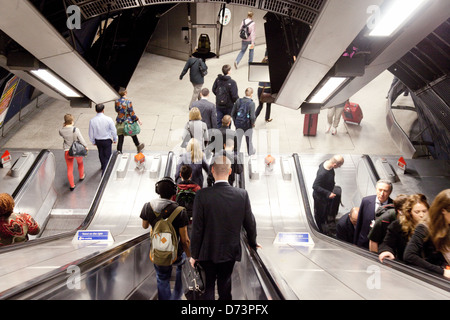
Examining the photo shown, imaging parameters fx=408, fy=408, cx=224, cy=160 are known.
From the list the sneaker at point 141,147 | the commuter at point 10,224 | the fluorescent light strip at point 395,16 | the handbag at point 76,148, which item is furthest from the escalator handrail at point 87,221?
the fluorescent light strip at point 395,16

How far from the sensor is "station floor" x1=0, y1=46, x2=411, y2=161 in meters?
9.93

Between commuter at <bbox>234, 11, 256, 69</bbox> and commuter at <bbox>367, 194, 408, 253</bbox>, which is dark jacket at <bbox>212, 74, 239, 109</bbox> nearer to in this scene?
commuter at <bbox>234, 11, 256, 69</bbox>

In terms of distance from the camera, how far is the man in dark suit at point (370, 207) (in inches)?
192

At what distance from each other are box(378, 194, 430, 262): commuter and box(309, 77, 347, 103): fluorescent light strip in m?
2.17

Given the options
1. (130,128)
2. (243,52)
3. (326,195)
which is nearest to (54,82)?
(130,128)

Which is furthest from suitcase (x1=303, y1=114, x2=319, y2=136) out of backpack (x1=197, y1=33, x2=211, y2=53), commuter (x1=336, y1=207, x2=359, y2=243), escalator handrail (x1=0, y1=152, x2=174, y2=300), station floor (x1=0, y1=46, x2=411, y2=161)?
escalator handrail (x1=0, y1=152, x2=174, y2=300)

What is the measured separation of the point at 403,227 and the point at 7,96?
8972mm

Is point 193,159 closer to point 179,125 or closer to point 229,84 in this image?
point 229,84

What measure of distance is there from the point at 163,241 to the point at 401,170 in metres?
6.27

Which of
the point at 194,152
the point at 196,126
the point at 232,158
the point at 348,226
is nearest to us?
the point at 348,226

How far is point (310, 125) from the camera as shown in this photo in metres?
10.3

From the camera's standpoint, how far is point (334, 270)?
12.1 ft

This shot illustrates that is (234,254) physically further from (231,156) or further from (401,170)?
(401,170)
